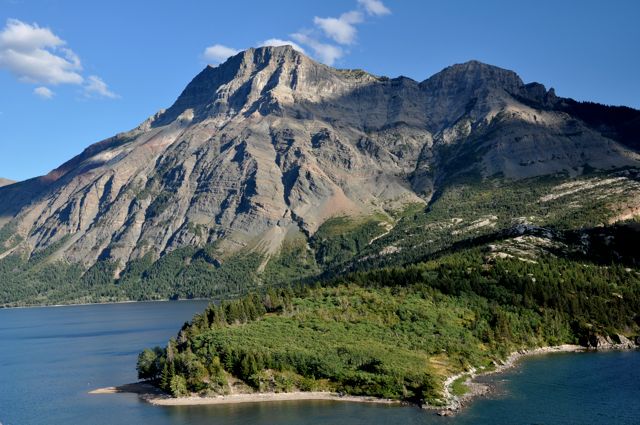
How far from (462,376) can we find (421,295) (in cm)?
4105

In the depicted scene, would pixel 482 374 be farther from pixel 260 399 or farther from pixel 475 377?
pixel 260 399

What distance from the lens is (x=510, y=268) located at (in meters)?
177

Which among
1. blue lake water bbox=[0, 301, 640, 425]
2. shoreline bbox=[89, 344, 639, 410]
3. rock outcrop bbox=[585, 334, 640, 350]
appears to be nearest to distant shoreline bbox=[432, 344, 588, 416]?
shoreline bbox=[89, 344, 639, 410]

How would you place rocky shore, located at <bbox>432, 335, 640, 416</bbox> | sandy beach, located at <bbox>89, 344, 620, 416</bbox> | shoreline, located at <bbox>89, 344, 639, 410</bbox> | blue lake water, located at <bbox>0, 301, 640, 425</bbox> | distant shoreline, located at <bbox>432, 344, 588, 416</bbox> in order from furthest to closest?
1. sandy beach, located at <bbox>89, 344, 620, 416</bbox>
2. shoreline, located at <bbox>89, 344, 639, 410</bbox>
3. rocky shore, located at <bbox>432, 335, 640, 416</bbox>
4. distant shoreline, located at <bbox>432, 344, 588, 416</bbox>
5. blue lake water, located at <bbox>0, 301, 640, 425</bbox>

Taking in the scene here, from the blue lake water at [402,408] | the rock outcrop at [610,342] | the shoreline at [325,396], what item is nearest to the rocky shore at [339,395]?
the shoreline at [325,396]

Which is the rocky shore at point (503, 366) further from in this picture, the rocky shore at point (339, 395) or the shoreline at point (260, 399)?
the shoreline at point (260, 399)

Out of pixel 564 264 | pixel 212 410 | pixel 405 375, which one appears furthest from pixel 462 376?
pixel 564 264

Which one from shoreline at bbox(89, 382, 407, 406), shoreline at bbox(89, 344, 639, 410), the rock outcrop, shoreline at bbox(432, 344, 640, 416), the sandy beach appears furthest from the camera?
the rock outcrop

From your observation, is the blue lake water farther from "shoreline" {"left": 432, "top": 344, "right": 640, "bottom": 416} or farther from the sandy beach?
the sandy beach

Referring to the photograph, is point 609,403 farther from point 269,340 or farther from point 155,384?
point 155,384

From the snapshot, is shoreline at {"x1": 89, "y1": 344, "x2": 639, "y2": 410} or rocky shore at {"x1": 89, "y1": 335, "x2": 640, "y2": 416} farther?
rocky shore at {"x1": 89, "y1": 335, "x2": 640, "y2": 416}

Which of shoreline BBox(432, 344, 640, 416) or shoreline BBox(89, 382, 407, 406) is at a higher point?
shoreline BBox(89, 382, 407, 406)

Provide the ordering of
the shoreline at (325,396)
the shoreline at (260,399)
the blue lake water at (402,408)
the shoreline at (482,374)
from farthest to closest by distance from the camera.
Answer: the shoreline at (260,399)
the shoreline at (325,396)
the shoreline at (482,374)
the blue lake water at (402,408)

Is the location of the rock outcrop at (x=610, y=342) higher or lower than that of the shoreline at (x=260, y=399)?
lower
